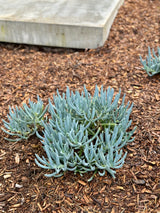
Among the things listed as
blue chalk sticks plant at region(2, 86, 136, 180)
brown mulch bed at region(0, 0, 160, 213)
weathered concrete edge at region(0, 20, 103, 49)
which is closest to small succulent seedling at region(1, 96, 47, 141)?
blue chalk sticks plant at region(2, 86, 136, 180)

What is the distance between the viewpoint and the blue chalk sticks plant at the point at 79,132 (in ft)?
6.84

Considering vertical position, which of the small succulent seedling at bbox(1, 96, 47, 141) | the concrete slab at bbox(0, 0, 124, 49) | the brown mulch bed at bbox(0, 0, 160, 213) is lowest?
the brown mulch bed at bbox(0, 0, 160, 213)

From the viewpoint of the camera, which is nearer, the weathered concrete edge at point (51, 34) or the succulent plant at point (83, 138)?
the succulent plant at point (83, 138)

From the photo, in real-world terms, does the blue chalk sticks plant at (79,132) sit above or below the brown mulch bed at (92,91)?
above

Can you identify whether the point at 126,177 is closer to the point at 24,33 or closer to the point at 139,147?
the point at 139,147

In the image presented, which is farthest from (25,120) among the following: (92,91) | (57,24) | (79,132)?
(57,24)

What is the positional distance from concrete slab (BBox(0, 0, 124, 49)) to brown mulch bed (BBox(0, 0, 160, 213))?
0.15 meters

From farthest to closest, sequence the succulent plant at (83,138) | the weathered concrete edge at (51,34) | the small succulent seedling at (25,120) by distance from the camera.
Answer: the weathered concrete edge at (51,34), the small succulent seedling at (25,120), the succulent plant at (83,138)

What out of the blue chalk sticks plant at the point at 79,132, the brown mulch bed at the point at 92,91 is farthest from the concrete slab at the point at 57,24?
the blue chalk sticks plant at the point at 79,132

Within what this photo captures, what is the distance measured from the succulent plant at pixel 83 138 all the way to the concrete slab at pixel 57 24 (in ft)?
5.48

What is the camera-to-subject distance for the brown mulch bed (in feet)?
7.11

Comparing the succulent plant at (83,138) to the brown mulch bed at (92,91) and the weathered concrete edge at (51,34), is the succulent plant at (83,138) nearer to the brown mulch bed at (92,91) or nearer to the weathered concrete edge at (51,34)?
the brown mulch bed at (92,91)

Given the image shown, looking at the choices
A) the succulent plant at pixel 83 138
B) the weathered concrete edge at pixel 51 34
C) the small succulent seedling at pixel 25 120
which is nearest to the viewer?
the succulent plant at pixel 83 138

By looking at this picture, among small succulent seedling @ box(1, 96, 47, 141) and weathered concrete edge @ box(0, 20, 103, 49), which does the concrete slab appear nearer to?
weathered concrete edge @ box(0, 20, 103, 49)
